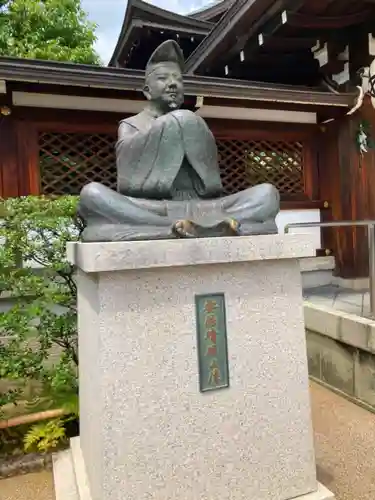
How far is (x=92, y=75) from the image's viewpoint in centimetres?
460

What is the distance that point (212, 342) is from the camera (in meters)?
1.94

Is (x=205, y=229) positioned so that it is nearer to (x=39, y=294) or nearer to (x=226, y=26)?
(x=39, y=294)

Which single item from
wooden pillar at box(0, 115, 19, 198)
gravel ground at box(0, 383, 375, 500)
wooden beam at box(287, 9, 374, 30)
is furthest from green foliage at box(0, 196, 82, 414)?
wooden beam at box(287, 9, 374, 30)

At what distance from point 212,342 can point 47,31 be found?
1008cm

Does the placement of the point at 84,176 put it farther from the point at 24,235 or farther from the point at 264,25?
the point at 264,25

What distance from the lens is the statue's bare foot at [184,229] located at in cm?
190

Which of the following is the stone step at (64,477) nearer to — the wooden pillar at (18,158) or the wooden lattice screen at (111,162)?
the wooden pillar at (18,158)

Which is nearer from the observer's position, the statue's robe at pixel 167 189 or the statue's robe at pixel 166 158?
the statue's robe at pixel 167 189

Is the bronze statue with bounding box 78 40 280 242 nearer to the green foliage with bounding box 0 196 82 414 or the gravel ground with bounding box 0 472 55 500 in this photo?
the green foliage with bounding box 0 196 82 414

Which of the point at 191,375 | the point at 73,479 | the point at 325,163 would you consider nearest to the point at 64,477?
the point at 73,479

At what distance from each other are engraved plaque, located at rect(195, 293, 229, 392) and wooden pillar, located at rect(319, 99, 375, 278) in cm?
462

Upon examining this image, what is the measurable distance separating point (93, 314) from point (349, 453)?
2.15 meters

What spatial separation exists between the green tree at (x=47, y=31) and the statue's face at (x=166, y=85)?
7.63 meters

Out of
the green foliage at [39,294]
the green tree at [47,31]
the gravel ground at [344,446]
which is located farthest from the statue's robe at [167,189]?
the green tree at [47,31]
